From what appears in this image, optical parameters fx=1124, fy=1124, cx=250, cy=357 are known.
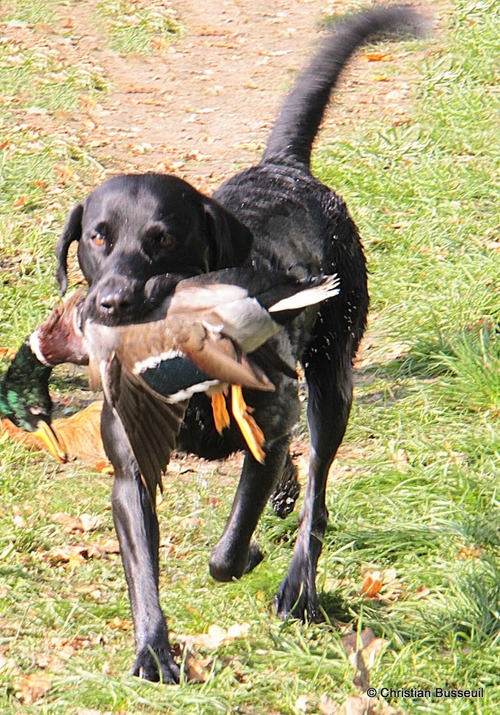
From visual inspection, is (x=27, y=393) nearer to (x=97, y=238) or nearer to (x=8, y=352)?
(x=97, y=238)

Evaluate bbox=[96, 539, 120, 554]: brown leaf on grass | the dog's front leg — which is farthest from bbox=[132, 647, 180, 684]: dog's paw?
bbox=[96, 539, 120, 554]: brown leaf on grass

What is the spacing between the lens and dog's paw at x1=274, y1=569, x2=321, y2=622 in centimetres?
391

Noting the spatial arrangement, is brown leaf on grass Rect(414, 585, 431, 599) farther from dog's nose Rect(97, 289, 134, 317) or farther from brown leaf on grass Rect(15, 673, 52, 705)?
dog's nose Rect(97, 289, 134, 317)

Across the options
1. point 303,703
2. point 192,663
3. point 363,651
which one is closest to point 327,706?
point 303,703

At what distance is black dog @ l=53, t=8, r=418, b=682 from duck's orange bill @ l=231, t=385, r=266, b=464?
5 cm

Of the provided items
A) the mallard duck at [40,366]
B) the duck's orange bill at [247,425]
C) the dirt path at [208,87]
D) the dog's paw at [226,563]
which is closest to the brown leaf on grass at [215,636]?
the dog's paw at [226,563]

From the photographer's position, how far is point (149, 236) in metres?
3.62

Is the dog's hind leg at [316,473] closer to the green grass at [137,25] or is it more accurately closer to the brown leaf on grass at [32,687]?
the brown leaf on grass at [32,687]

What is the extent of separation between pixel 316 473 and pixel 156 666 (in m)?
1.25

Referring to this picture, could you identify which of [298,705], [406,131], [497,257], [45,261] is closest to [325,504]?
[298,705]

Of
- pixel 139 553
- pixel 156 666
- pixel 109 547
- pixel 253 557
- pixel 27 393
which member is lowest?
pixel 109 547

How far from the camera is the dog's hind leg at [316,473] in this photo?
13.0 ft

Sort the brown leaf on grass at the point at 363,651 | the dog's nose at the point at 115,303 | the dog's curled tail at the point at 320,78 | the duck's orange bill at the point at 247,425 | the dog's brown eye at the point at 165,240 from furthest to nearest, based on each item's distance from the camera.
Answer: the dog's curled tail at the point at 320,78 → the duck's orange bill at the point at 247,425 → the dog's brown eye at the point at 165,240 → the brown leaf on grass at the point at 363,651 → the dog's nose at the point at 115,303

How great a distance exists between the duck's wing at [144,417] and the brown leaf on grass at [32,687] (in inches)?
30.5
